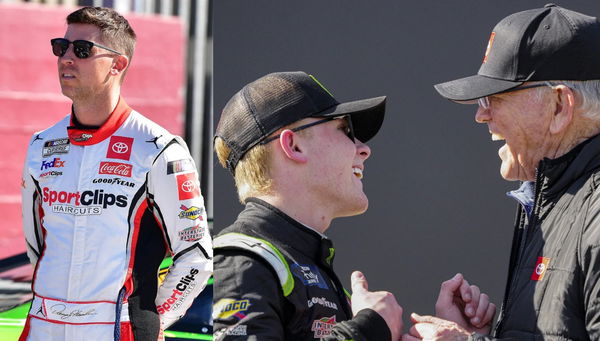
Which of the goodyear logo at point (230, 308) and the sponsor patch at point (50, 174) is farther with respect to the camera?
the sponsor patch at point (50, 174)

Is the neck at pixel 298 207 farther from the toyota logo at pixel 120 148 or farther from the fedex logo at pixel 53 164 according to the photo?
the fedex logo at pixel 53 164

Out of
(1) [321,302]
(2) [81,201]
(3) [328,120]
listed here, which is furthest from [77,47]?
(1) [321,302]

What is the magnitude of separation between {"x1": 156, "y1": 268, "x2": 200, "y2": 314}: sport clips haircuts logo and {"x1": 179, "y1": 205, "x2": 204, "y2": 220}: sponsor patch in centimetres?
14

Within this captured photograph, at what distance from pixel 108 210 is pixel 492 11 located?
2.41 m

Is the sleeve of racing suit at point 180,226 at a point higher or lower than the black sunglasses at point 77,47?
lower

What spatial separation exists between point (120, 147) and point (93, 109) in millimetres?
122

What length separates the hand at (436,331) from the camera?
1.76 metres

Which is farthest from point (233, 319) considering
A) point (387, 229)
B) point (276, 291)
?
point (387, 229)

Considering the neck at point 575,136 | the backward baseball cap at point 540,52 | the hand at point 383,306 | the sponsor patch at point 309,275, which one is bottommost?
the hand at point 383,306

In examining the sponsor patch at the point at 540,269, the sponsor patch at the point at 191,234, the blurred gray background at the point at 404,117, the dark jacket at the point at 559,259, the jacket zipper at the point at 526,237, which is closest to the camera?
the dark jacket at the point at 559,259

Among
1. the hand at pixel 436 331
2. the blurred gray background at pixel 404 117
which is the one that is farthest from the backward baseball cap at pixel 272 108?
the blurred gray background at pixel 404 117

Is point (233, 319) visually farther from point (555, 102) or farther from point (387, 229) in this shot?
point (387, 229)

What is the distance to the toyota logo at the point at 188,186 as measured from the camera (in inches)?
81.1

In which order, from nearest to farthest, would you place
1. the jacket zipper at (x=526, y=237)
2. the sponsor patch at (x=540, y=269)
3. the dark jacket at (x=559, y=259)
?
1. the dark jacket at (x=559, y=259)
2. the sponsor patch at (x=540, y=269)
3. the jacket zipper at (x=526, y=237)
